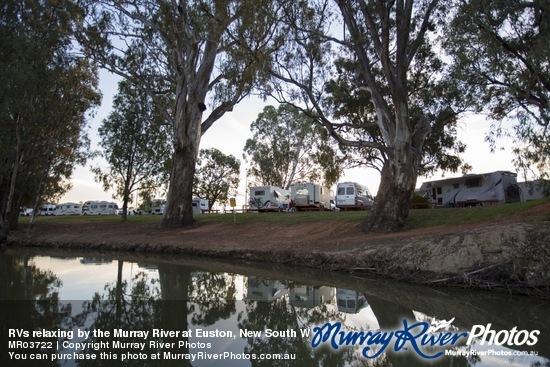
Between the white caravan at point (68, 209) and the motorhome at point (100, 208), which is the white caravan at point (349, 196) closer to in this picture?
the motorhome at point (100, 208)

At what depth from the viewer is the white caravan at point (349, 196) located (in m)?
29.8

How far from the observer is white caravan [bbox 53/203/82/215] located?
6556 cm

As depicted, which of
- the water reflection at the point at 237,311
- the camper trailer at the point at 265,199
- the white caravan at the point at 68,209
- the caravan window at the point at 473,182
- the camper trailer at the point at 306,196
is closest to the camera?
the water reflection at the point at 237,311

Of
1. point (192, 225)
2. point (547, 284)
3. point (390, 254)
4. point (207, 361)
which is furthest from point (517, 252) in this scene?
point (192, 225)

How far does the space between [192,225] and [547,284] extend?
1799 centimetres

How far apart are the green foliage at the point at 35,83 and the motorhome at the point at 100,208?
34887mm

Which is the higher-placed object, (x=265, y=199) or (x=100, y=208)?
(x=265, y=199)

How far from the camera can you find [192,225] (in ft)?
73.5

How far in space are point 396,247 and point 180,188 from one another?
46.2ft

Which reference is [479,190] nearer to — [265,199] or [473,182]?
[473,182]

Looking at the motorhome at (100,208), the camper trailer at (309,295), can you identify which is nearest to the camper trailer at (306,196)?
the camper trailer at (309,295)

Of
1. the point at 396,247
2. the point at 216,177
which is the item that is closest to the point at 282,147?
the point at 216,177

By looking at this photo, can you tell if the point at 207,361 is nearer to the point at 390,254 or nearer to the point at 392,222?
the point at 390,254

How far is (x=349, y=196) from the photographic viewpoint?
98.5 ft
